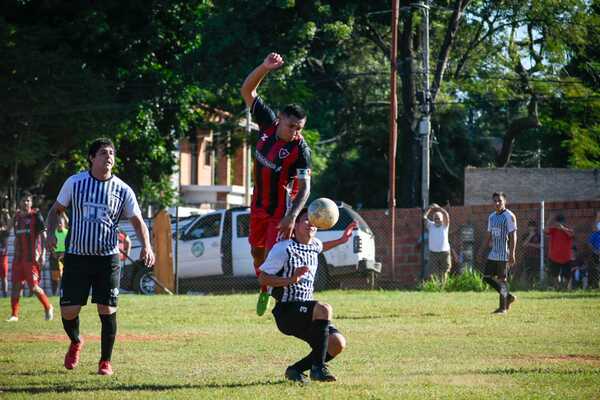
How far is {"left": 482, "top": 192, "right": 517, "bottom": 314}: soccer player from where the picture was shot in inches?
687

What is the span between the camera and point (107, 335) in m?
9.37

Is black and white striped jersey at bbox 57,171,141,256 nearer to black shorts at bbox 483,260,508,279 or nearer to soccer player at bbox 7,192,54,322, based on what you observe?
soccer player at bbox 7,192,54,322

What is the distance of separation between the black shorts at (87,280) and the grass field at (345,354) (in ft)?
2.26

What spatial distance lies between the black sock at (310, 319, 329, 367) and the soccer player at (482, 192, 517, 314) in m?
9.34

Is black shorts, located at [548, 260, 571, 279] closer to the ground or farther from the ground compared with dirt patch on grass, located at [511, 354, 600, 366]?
farther from the ground

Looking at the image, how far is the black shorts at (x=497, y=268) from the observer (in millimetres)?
17703

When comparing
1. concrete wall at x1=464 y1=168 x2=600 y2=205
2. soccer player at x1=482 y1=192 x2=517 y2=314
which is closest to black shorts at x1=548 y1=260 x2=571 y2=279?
soccer player at x1=482 y1=192 x2=517 y2=314

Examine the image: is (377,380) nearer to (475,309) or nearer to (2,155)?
(475,309)

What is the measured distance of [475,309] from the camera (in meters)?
18.0

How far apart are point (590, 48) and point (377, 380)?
103ft

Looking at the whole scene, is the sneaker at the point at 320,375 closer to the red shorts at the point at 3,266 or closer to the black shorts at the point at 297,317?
the black shorts at the point at 297,317

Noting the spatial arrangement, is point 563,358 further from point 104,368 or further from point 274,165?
point 104,368

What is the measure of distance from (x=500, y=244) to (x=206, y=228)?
9434 millimetres

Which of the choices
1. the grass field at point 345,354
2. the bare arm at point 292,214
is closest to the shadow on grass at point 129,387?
the grass field at point 345,354
